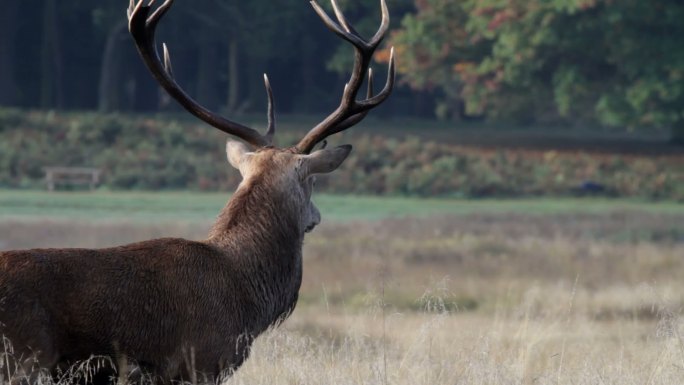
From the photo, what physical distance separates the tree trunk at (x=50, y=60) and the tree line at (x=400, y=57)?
0.14 ft

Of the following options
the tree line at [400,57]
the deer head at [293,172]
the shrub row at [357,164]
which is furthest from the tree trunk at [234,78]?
the deer head at [293,172]

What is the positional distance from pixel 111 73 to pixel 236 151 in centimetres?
4159

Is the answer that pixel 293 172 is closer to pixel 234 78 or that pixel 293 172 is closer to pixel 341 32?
pixel 341 32

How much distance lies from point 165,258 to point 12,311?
2.71ft

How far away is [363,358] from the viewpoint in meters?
9.00

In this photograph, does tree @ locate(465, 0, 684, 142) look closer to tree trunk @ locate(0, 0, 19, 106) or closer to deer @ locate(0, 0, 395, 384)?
tree trunk @ locate(0, 0, 19, 106)

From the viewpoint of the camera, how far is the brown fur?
6191 mm

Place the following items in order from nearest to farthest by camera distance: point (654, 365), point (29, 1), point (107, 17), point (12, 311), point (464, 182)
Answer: point (12, 311), point (654, 365), point (464, 182), point (107, 17), point (29, 1)

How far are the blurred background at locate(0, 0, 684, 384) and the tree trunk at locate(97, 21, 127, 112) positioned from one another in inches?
3.7

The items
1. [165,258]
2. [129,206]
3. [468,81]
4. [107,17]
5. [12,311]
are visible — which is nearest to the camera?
[12,311]

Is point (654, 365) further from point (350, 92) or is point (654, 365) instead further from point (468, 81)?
point (468, 81)

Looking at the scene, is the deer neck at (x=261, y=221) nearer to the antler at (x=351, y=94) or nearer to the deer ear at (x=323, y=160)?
the deer ear at (x=323, y=160)

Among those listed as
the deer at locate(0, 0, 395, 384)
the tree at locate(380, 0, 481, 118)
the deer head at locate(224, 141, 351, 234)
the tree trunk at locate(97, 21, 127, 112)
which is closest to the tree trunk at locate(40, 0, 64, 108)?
the tree trunk at locate(97, 21, 127, 112)

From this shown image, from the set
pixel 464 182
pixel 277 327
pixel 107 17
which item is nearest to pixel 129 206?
pixel 464 182
